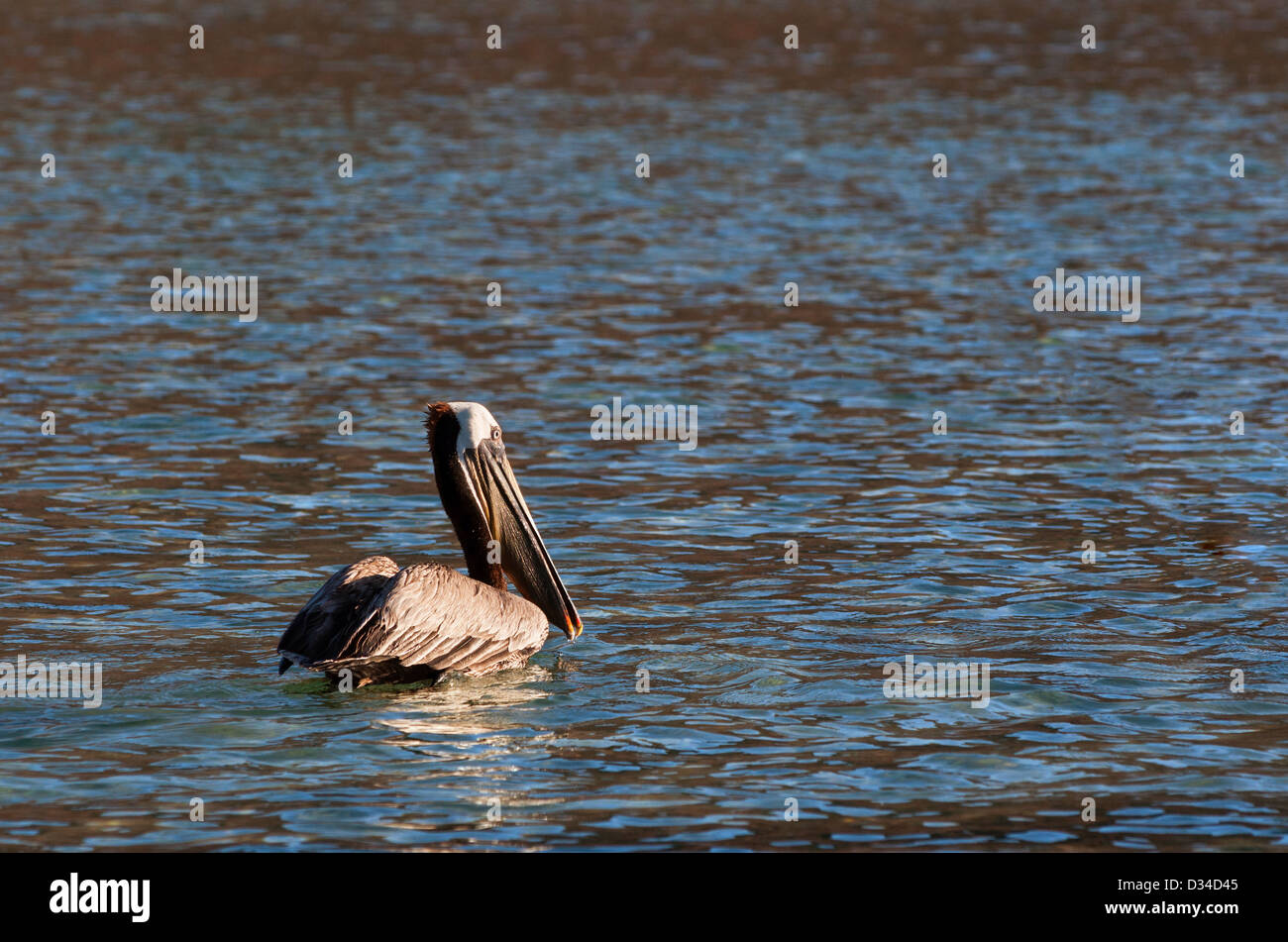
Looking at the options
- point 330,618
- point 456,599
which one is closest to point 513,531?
point 456,599

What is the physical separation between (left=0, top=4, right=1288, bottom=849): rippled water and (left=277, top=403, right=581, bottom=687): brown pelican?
250 millimetres

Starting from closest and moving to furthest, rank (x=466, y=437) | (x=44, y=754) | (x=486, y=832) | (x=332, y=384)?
(x=486, y=832) → (x=44, y=754) → (x=466, y=437) → (x=332, y=384)

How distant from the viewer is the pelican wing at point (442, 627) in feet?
35.0

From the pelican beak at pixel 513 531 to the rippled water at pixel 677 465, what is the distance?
383 millimetres

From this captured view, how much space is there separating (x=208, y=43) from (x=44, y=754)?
39301 millimetres

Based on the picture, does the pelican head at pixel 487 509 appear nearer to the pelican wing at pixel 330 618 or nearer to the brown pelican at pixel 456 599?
the brown pelican at pixel 456 599

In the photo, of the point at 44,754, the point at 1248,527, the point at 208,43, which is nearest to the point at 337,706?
the point at 44,754

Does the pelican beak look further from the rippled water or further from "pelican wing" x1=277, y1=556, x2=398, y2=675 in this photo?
"pelican wing" x1=277, y1=556, x2=398, y2=675

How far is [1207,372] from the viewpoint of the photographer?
19.5 metres

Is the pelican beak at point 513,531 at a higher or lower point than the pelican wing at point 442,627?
higher

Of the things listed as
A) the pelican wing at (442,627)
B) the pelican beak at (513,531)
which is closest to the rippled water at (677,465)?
the pelican wing at (442,627)

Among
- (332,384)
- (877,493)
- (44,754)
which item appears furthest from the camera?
(332,384)

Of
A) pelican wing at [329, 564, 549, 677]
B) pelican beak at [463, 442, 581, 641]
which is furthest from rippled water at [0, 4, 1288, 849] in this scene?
pelican beak at [463, 442, 581, 641]

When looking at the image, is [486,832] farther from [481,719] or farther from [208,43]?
[208,43]
